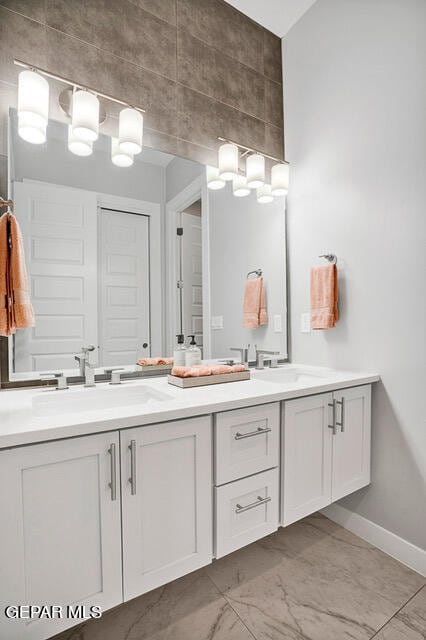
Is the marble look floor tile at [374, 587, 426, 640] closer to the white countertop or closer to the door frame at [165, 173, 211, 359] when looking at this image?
the white countertop

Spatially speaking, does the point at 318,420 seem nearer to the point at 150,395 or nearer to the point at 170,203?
the point at 150,395

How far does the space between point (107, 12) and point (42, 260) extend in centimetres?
124

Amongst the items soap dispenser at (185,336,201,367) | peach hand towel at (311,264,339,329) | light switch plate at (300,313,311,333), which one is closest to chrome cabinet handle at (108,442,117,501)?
soap dispenser at (185,336,201,367)

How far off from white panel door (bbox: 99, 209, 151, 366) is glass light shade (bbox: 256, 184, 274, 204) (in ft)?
2.62

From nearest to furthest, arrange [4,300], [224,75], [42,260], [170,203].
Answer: [4,300], [42,260], [170,203], [224,75]

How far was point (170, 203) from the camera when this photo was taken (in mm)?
1729

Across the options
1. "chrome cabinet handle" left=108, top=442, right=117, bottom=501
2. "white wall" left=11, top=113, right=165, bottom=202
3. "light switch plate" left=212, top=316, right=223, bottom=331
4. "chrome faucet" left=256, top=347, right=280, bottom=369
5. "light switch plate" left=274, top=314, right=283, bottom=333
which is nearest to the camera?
"chrome cabinet handle" left=108, top=442, right=117, bottom=501

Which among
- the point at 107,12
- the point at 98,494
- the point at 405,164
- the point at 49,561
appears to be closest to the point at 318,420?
the point at 98,494

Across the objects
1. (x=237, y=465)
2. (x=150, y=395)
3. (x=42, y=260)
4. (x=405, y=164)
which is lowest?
(x=237, y=465)

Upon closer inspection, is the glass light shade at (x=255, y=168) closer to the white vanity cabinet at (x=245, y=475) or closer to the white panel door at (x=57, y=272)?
the white panel door at (x=57, y=272)

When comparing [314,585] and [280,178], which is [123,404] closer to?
[314,585]

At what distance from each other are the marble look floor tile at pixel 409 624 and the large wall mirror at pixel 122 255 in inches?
50.2

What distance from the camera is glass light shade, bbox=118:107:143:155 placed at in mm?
1508
